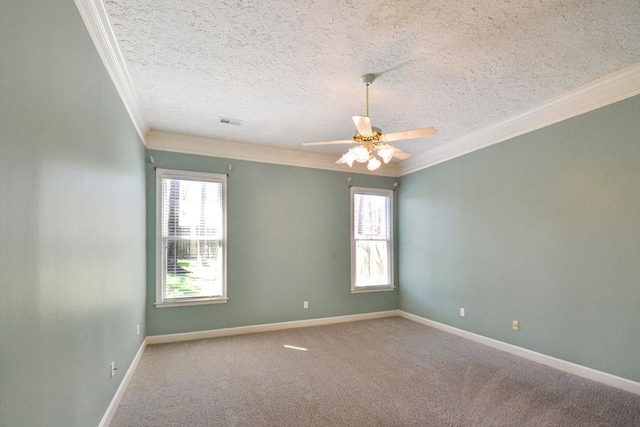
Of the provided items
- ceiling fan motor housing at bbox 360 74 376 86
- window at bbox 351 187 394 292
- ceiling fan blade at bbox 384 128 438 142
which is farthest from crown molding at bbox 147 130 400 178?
ceiling fan blade at bbox 384 128 438 142

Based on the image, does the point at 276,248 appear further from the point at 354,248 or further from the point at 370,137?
the point at 370,137

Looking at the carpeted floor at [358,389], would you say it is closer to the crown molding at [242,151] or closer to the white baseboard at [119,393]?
the white baseboard at [119,393]

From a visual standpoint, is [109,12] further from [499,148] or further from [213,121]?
[499,148]

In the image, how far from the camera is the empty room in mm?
1586

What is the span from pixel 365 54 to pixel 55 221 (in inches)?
92.7

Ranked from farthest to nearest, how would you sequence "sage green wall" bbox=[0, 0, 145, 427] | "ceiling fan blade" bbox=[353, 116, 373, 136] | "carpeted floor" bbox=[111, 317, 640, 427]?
"ceiling fan blade" bbox=[353, 116, 373, 136] → "carpeted floor" bbox=[111, 317, 640, 427] → "sage green wall" bbox=[0, 0, 145, 427]

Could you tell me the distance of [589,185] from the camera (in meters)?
3.16

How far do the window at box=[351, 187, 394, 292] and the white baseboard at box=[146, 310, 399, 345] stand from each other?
1.55 ft

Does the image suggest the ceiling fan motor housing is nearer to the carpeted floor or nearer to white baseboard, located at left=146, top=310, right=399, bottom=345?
the carpeted floor

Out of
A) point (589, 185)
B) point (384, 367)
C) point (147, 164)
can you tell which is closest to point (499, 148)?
point (589, 185)

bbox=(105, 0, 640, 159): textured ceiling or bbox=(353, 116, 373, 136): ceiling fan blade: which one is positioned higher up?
bbox=(105, 0, 640, 159): textured ceiling

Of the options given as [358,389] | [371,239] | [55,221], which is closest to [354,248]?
[371,239]

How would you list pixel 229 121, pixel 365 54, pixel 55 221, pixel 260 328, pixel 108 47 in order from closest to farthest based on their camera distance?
1. pixel 55 221
2. pixel 108 47
3. pixel 365 54
4. pixel 229 121
5. pixel 260 328

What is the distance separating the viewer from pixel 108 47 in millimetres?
2291
